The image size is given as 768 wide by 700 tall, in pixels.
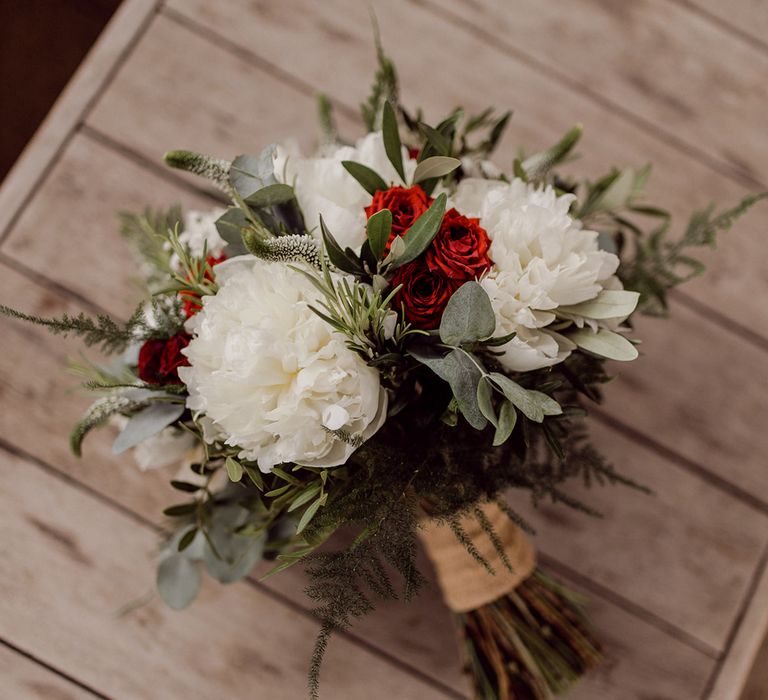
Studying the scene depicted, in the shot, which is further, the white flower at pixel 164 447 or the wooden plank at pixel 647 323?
the wooden plank at pixel 647 323

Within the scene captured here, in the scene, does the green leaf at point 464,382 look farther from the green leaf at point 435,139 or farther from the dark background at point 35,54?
the dark background at point 35,54

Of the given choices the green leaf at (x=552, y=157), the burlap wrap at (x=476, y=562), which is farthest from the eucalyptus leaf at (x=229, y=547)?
the green leaf at (x=552, y=157)

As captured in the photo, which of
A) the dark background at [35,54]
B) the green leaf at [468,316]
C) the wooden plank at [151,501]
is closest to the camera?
the green leaf at [468,316]

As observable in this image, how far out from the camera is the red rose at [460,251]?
52 centimetres

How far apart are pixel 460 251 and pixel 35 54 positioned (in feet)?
3.87

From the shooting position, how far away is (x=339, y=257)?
53 centimetres

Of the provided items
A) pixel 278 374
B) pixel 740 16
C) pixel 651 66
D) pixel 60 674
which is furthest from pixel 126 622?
pixel 740 16

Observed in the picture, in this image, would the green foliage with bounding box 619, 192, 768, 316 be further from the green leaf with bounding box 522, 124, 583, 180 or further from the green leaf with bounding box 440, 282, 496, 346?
the green leaf with bounding box 440, 282, 496, 346

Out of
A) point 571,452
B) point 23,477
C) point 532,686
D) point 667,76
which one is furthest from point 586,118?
point 23,477

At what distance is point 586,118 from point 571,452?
1.76 ft

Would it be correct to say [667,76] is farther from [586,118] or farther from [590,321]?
[590,321]

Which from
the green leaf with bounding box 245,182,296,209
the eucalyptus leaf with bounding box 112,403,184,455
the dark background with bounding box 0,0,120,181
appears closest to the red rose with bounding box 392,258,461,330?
the green leaf with bounding box 245,182,296,209

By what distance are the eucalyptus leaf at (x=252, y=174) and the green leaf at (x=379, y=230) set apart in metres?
0.12

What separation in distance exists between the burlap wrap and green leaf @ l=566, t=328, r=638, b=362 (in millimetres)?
291
